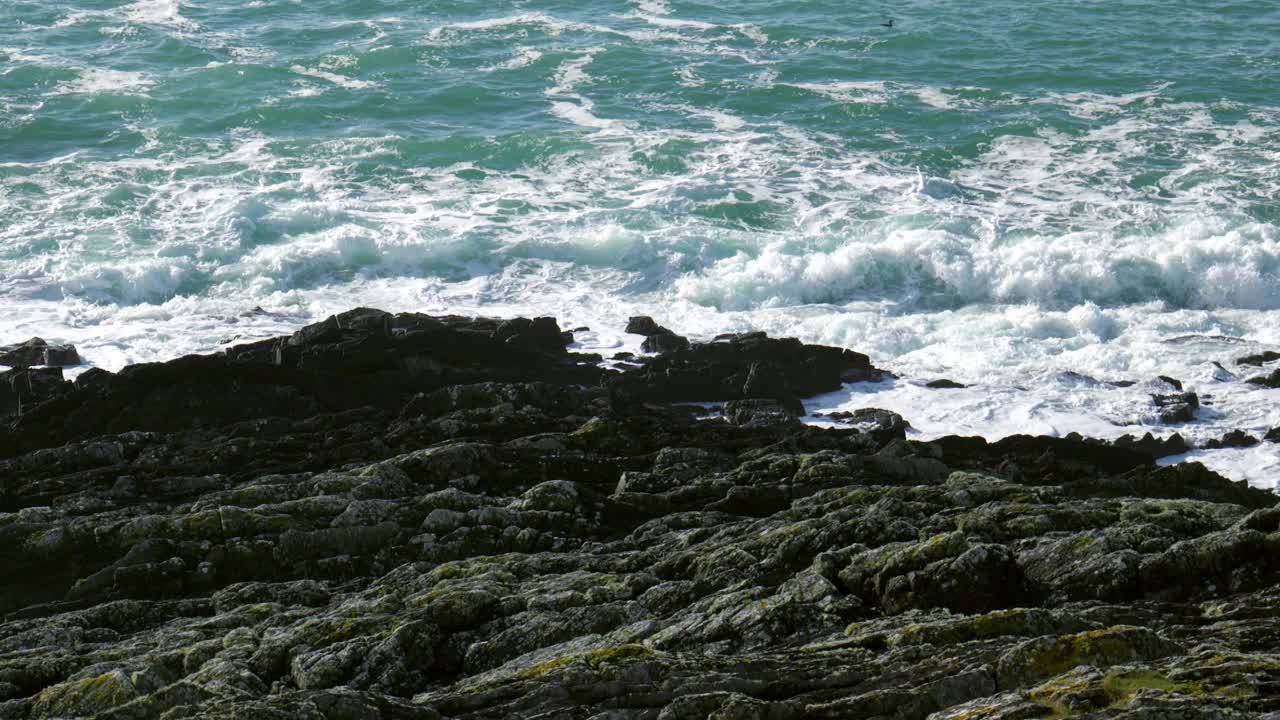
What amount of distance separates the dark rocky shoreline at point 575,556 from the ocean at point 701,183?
18.8 feet

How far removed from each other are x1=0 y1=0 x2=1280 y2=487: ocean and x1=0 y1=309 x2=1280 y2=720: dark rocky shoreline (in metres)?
5.74

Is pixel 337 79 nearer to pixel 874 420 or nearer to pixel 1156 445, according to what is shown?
pixel 874 420

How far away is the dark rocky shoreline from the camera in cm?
972

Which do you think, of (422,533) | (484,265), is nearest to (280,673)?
(422,533)

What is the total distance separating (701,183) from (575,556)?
85.3 feet

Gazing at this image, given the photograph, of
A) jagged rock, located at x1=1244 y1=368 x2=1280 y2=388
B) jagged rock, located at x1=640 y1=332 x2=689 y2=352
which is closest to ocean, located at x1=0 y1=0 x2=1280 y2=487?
jagged rock, located at x1=1244 y1=368 x2=1280 y2=388

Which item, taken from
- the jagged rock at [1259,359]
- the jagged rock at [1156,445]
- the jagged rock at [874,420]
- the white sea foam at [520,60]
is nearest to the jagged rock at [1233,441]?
the jagged rock at [1156,445]

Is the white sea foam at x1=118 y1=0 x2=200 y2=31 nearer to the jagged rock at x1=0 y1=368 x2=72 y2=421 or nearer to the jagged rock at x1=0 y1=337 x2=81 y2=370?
the jagged rock at x1=0 y1=337 x2=81 y2=370

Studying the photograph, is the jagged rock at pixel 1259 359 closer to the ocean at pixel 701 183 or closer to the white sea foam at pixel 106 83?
the ocean at pixel 701 183

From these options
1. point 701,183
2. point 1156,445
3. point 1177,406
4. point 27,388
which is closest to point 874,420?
point 1156,445

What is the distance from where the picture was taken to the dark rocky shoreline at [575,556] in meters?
9.72

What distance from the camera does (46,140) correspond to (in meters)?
43.6

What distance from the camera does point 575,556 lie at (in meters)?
15.3

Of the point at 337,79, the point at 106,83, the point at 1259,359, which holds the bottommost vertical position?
the point at 1259,359
